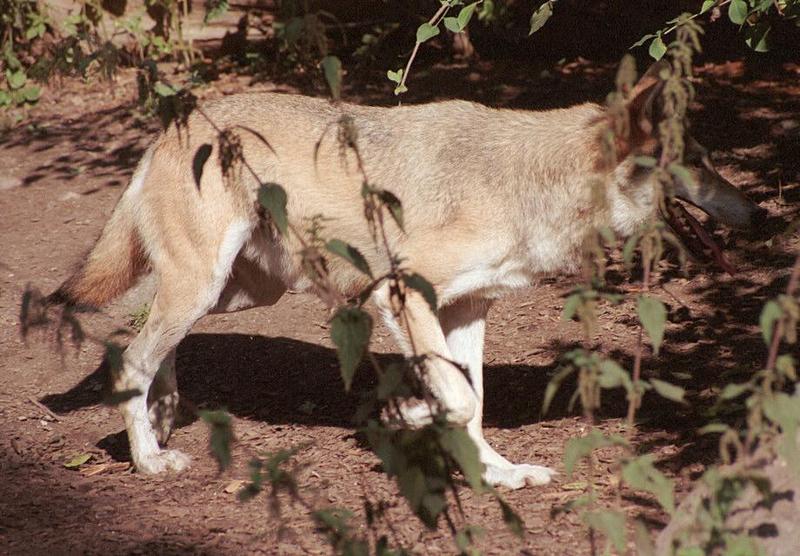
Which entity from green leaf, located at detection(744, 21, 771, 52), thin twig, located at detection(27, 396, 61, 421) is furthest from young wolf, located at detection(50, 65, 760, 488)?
green leaf, located at detection(744, 21, 771, 52)

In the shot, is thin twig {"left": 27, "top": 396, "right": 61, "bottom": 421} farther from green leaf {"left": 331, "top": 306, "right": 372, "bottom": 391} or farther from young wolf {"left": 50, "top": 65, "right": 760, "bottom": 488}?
green leaf {"left": 331, "top": 306, "right": 372, "bottom": 391}

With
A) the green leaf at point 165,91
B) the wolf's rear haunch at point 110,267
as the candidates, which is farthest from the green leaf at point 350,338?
the wolf's rear haunch at point 110,267

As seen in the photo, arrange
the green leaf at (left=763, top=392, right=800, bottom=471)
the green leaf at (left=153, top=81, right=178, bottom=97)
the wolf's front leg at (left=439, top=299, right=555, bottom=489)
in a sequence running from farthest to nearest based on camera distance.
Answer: the wolf's front leg at (left=439, top=299, right=555, bottom=489), the green leaf at (left=153, top=81, right=178, bottom=97), the green leaf at (left=763, top=392, right=800, bottom=471)

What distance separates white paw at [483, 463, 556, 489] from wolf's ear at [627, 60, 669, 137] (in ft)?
5.61

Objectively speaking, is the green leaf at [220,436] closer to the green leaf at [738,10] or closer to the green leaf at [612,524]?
the green leaf at [612,524]

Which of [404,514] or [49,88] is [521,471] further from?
[49,88]

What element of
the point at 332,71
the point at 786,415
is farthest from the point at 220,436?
the point at 786,415

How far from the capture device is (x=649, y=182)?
4918 millimetres

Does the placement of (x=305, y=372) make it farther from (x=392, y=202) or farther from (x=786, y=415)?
(x=786, y=415)

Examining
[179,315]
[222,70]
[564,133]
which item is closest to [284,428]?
[179,315]

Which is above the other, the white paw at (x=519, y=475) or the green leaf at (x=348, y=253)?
the green leaf at (x=348, y=253)

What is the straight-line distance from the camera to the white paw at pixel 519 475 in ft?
16.1

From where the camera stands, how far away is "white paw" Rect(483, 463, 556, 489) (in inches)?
193

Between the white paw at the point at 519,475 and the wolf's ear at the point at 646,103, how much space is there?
171 cm
